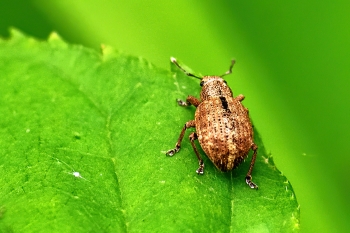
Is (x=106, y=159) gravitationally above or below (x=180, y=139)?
below

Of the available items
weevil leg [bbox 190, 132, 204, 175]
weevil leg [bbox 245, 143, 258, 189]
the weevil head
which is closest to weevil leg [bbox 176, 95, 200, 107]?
the weevil head

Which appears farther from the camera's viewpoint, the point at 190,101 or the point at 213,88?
the point at 213,88

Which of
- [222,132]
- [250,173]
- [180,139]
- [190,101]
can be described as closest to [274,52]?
[190,101]

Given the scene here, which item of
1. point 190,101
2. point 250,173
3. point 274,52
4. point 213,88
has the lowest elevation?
point 250,173

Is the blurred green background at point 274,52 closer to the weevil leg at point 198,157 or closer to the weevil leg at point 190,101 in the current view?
the weevil leg at point 190,101

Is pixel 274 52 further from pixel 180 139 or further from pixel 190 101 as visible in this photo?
pixel 180 139

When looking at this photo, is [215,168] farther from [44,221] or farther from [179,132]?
[44,221]
